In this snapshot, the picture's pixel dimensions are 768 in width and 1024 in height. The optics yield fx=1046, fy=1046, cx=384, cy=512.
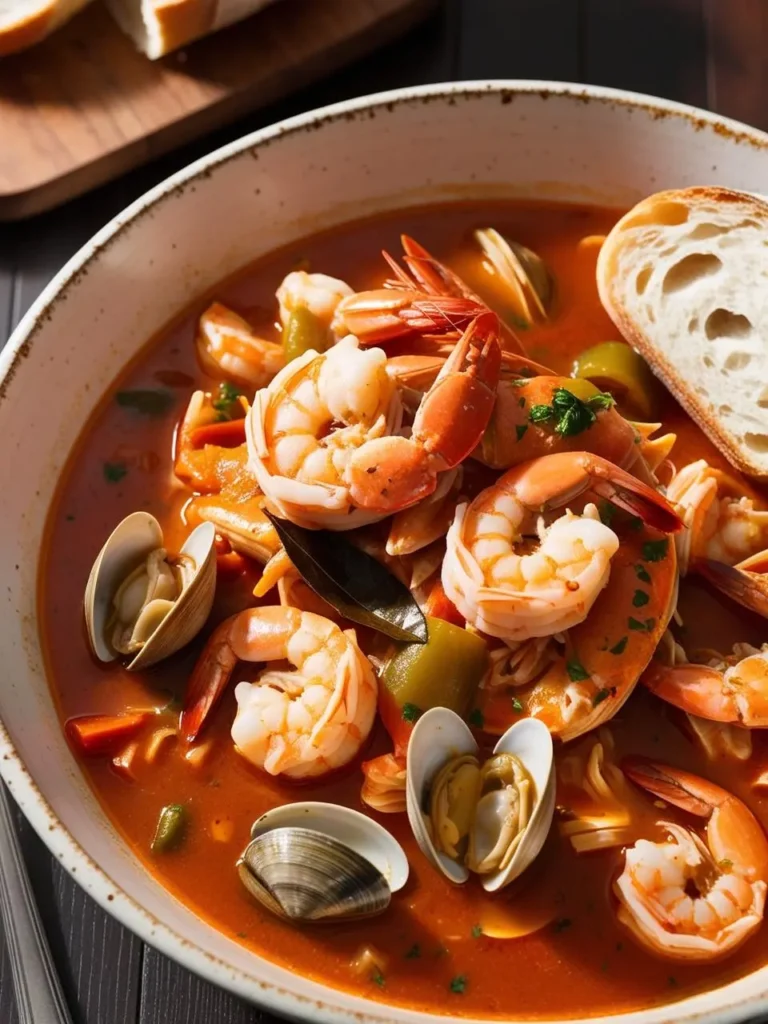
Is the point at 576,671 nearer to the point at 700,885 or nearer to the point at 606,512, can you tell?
the point at 606,512

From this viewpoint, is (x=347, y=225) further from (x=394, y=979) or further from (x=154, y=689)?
(x=394, y=979)

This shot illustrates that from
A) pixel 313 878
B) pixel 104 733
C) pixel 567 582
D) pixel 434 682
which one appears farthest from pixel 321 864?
pixel 567 582

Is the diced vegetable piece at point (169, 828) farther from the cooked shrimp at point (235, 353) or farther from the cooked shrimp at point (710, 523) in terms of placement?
the cooked shrimp at point (710, 523)

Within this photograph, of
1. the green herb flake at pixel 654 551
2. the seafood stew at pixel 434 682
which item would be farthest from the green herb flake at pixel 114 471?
the green herb flake at pixel 654 551

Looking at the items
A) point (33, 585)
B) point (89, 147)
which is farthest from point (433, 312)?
point (89, 147)

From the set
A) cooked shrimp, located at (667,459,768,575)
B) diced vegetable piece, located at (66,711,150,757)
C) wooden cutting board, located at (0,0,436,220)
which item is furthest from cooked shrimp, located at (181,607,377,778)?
wooden cutting board, located at (0,0,436,220)
